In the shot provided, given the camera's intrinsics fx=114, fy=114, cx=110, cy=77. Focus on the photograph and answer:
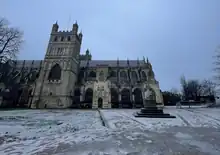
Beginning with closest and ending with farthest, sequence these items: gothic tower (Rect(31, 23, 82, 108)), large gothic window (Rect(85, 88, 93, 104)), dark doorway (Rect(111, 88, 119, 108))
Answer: gothic tower (Rect(31, 23, 82, 108))
dark doorway (Rect(111, 88, 119, 108))
large gothic window (Rect(85, 88, 93, 104))

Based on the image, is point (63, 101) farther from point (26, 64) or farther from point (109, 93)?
point (26, 64)

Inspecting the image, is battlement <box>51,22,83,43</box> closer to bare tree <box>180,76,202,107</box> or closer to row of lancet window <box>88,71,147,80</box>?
row of lancet window <box>88,71,147,80</box>

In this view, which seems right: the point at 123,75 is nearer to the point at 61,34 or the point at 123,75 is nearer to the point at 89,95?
the point at 89,95

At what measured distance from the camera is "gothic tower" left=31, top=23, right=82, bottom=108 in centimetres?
2400

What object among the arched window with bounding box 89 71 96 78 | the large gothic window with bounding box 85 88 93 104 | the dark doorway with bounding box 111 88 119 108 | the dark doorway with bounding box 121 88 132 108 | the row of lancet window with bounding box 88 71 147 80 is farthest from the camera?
the arched window with bounding box 89 71 96 78

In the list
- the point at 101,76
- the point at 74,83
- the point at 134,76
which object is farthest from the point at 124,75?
the point at 74,83

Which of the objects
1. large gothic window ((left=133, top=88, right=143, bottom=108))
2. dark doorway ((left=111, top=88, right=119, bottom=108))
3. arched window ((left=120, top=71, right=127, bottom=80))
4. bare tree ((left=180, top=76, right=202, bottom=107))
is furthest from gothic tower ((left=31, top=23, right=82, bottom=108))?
bare tree ((left=180, top=76, right=202, bottom=107))

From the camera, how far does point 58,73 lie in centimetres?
2652

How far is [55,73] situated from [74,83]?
485 cm

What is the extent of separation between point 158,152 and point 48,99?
25784mm

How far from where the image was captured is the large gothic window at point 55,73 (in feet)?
85.3

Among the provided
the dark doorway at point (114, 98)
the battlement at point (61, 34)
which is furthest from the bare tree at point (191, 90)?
the battlement at point (61, 34)

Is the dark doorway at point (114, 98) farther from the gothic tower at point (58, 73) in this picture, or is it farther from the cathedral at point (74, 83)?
the gothic tower at point (58, 73)

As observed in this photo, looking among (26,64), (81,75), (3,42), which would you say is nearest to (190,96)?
(81,75)
